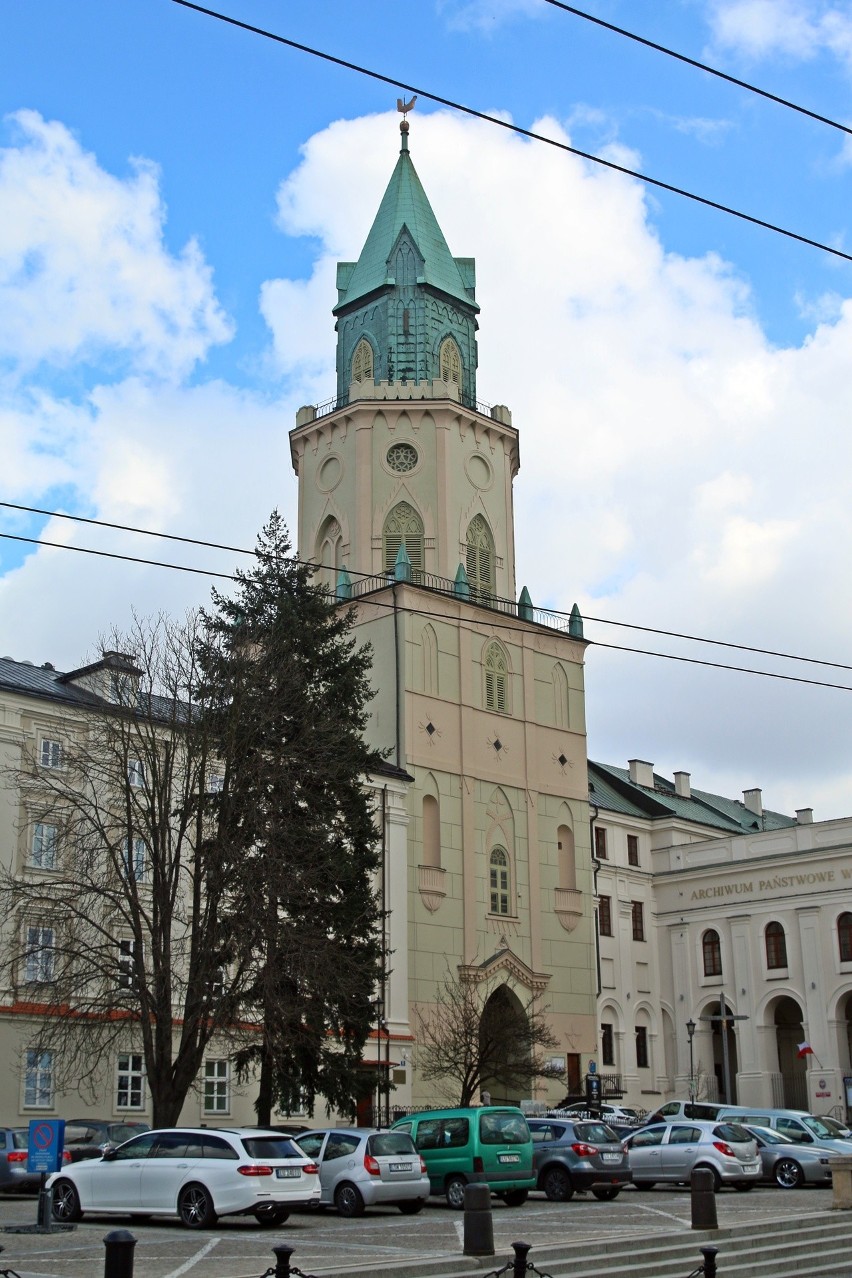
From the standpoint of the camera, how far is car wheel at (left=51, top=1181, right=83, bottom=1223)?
2261 cm

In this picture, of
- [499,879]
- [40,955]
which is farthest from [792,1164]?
[499,879]

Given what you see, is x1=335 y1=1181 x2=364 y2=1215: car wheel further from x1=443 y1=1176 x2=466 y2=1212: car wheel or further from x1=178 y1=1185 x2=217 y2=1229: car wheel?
x1=178 y1=1185 x2=217 y2=1229: car wheel

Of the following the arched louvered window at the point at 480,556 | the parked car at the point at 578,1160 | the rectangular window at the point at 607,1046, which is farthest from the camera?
the rectangular window at the point at 607,1046

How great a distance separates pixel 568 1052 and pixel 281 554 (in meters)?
24.0

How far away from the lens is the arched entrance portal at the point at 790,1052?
6438 centimetres

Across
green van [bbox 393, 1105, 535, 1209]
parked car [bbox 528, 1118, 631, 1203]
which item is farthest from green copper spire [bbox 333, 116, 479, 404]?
green van [bbox 393, 1105, 535, 1209]

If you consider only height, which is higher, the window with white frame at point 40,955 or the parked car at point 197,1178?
the window with white frame at point 40,955

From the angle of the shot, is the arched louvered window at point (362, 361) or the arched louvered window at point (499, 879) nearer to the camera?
the arched louvered window at point (499, 879)

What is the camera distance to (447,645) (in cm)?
5466

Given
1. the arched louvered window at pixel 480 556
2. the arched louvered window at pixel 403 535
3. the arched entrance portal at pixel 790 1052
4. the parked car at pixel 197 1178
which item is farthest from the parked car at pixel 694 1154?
the arched entrance portal at pixel 790 1052

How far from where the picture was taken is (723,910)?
219 feet

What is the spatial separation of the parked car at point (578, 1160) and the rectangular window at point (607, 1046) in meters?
35.9

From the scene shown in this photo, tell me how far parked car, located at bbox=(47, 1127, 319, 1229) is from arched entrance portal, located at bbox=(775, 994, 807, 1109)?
151ft

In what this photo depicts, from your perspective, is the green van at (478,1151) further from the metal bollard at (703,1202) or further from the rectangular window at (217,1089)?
the rectangular window at (217,1089)
